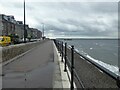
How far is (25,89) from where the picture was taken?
6.89 m

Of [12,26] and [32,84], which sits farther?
[12,26]

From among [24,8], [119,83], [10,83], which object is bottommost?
[10,83]

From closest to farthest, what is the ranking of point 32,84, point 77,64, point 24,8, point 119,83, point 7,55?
1. point 119,83
2. point 32,84
3. point 77,64
4. point 7,55
5. point 24,8

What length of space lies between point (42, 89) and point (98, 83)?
1.72 meters

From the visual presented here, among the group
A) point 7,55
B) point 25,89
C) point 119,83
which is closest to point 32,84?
point 25,89

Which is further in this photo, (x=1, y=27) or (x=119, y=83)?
(x=1, y=27)

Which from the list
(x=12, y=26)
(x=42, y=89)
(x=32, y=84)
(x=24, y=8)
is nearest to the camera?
(x=42, y=89)

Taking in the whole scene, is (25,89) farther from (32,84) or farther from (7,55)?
(7,55)

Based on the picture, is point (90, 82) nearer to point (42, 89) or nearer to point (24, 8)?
point (42, 89)

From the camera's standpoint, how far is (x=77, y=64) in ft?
36.1

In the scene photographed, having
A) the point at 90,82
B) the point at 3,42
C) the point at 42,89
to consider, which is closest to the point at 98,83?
the point at 90,82

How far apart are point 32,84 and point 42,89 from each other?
874 millimetres

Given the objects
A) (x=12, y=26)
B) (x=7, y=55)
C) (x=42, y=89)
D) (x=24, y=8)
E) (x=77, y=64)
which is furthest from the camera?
(x=12, y=26)

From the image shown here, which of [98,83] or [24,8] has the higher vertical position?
[24,8]
